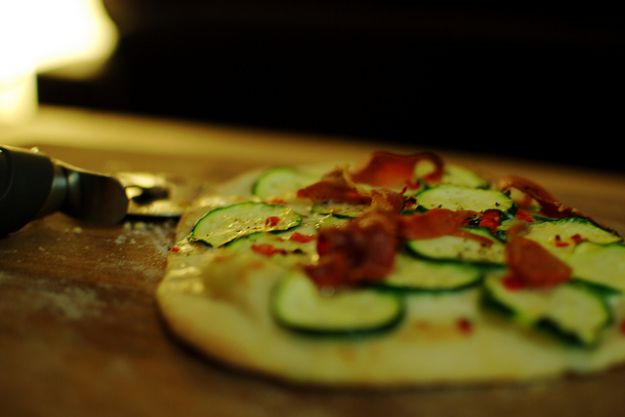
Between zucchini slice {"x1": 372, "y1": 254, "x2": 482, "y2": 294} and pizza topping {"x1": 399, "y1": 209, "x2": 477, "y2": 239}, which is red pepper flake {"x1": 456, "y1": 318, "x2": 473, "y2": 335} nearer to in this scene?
zucchini slice {"x1": 372, "y1": 254, "x2": 482, "y2": 294}

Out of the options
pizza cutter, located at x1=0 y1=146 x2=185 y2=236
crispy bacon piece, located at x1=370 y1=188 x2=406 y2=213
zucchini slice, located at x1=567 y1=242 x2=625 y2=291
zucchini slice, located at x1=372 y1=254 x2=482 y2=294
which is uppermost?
crispy bacon piece, located at x1=370 y1=188 x2=406 y2=213

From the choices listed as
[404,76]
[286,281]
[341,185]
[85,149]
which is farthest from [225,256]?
[404,76]

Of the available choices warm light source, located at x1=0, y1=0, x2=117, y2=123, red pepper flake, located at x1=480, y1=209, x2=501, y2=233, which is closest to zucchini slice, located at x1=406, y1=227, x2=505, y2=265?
red pepper flake, located at x1=480, y1=209, x2=501, y2=233

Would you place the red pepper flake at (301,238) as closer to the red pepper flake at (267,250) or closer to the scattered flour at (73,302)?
the red pepper flake at (267,250)

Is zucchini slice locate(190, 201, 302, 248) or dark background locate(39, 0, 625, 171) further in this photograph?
dark background locate(39, 0, 625, 171)

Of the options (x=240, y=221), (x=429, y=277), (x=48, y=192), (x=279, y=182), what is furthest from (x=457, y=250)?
(x=48, y=192)

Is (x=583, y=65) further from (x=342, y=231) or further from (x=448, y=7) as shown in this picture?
(x=342, y=231)
